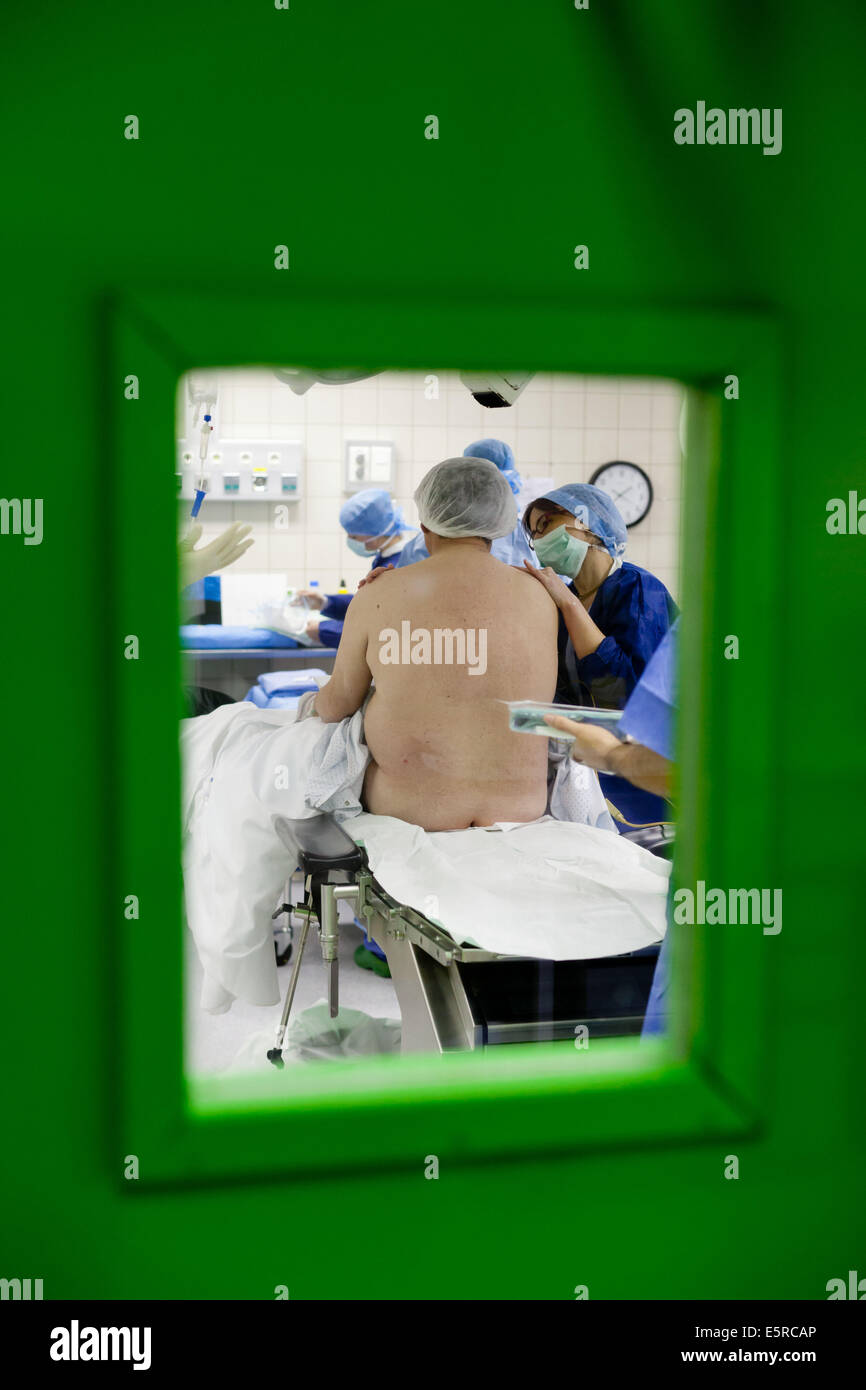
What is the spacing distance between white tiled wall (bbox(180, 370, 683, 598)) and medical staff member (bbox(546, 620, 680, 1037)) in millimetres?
91

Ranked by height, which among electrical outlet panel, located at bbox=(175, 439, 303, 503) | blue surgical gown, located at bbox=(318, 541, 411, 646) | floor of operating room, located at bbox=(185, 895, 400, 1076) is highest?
electrical outlet panel, located at bbox=(175, 439, 303, 503)

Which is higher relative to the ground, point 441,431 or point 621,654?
point 441,431

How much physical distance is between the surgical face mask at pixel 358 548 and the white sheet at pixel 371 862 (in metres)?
0.23

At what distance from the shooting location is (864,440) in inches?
38.3

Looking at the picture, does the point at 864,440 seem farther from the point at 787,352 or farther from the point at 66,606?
the point at 66,606

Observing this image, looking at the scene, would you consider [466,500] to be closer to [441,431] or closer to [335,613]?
[441,431]

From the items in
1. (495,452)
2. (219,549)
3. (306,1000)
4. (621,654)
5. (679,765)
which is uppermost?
(495,452)

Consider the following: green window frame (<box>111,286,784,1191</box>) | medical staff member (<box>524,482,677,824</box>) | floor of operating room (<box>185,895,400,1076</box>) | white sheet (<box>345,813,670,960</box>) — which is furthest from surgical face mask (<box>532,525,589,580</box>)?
floor of operating room (<box>185,895,400,1076</box>)

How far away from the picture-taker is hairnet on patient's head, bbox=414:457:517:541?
1120mm

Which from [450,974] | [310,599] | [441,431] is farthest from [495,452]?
[450,974]

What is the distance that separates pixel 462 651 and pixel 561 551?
0.60ft

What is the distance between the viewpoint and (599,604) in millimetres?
1219

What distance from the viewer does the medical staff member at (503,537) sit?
1.09m

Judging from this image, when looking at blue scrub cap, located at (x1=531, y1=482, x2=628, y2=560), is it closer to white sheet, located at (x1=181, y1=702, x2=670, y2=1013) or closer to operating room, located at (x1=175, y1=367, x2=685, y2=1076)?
operating room, located at (x1=175, y1=367, x2=685, y2=1076)
